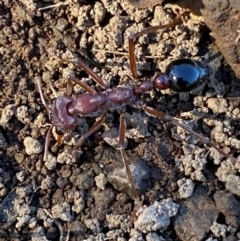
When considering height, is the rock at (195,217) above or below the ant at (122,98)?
below

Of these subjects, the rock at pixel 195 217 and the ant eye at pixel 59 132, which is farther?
the ant eye at pixel 59 132

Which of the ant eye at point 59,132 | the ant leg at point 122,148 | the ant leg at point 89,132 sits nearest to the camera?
the ant leg at point 122,148

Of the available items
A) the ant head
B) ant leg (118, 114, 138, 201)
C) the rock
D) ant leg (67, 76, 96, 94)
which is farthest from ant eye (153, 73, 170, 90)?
the rock

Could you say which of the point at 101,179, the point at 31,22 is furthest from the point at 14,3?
the point at 101,179

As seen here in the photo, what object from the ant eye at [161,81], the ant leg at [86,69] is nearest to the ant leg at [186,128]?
the ant eye at [161,81]

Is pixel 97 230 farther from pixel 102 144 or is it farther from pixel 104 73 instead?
pixel 104 73

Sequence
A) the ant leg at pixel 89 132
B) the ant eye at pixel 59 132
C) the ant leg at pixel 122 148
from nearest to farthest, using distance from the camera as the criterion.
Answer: the ant leg at pixel 122 148, the ant leg at pixel 89 132, the ant eye at pixel 59 132

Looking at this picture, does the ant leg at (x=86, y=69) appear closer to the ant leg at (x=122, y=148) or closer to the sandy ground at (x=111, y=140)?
the sandy ground at (x=111, y=140)
